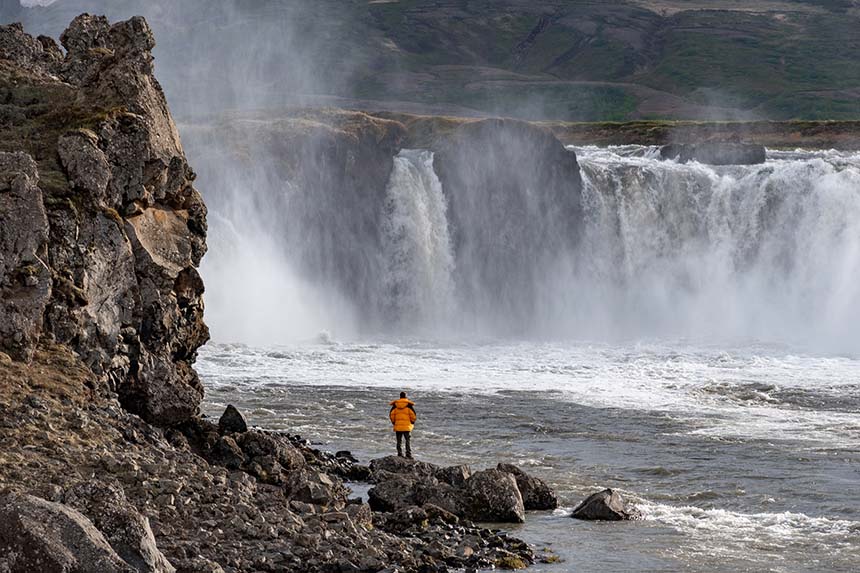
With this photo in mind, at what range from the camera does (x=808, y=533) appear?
75.8 feet

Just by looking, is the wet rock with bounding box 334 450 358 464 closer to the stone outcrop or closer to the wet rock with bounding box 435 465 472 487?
the stone outcrop

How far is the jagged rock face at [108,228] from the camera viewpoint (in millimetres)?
21203

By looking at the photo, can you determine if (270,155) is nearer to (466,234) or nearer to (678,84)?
(466,234)

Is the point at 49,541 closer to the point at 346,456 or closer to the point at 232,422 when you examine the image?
the point at 232,422

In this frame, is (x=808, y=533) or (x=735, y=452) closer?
(x=808, y=533)

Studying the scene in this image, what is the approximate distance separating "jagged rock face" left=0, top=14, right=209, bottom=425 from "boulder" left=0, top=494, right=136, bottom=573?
7.58 m

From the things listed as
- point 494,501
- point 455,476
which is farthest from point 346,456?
point 494,501

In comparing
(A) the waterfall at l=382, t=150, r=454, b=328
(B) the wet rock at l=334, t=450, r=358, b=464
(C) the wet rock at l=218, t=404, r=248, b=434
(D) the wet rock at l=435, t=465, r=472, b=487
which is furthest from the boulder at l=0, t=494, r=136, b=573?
(A) the waterfall at l=382, t=150, r=454, b=328

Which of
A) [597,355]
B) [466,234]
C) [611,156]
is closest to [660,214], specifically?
[611,156]

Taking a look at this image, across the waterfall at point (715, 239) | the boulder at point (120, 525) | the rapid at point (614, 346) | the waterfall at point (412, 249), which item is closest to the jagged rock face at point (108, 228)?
the boulder at point (120, 525)

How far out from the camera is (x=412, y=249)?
67.6m

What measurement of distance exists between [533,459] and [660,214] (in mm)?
41717

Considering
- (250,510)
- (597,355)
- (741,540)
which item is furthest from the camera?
(597,355)

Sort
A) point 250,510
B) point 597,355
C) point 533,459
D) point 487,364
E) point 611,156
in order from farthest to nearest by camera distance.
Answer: point 611,156
point 597,355
point 487,364
point 533,459
point 250,510
